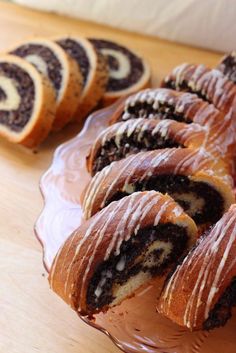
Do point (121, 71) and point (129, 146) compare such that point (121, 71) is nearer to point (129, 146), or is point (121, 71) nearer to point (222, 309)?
point (129, 146)

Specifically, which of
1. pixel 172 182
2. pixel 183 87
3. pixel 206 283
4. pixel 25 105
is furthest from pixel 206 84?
pixel 206 283

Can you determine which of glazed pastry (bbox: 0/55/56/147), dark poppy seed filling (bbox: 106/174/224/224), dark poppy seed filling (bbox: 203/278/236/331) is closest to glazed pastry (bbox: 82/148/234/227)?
dark poppy seed filling (bbox: 106/174/224/224)

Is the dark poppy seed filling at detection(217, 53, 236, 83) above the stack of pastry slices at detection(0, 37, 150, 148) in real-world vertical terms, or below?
above

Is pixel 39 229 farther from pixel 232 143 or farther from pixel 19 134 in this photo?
Result: pixel 232 143

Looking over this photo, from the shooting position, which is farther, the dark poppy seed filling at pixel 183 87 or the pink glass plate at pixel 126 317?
the dark poppy seed filling at pixel 183 87

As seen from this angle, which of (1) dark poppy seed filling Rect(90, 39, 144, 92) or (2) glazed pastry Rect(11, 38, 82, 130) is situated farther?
(1) dark poppy seed filling Rect(90, 39, 144, 92)

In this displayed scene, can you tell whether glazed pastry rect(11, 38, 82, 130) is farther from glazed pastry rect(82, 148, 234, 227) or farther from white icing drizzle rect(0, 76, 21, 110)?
glazed pastry rect(82, 148, 234, 227)

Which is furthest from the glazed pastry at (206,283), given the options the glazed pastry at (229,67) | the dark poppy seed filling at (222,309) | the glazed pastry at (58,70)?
the glazed pastry at (58,70)

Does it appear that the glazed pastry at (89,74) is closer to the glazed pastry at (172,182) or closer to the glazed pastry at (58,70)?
the glazed pastry at (58,70)
